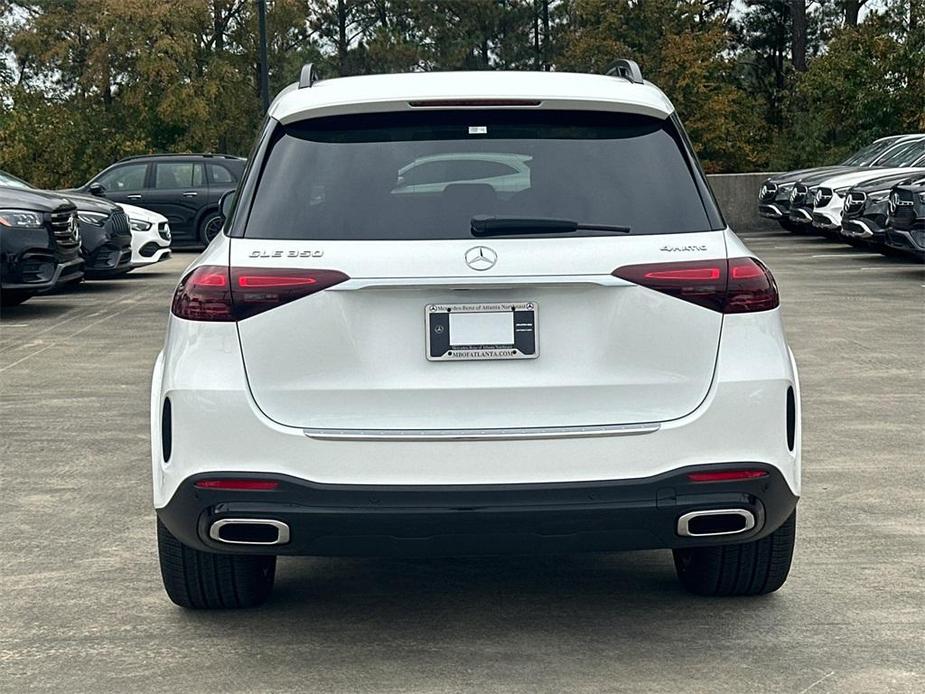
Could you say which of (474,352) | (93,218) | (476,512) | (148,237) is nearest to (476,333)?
(474,352)

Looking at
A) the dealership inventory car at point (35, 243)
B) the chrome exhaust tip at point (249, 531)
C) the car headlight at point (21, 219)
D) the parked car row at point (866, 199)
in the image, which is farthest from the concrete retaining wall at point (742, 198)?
the chrome exhaust tip at point (249, 531)

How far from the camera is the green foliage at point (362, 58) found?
49.1m

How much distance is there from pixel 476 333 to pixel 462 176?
500mm

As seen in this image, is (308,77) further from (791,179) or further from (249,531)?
(791,179)

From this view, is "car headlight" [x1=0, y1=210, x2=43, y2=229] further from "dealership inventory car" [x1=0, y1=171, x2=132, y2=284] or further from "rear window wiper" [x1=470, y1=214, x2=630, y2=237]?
"rear window wiper" [x1=470, y1=214, x2=630, y2=237]

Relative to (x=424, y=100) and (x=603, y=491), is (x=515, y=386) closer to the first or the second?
(x=603, y=491)

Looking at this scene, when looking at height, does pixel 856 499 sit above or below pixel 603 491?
below

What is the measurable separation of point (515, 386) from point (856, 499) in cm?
297

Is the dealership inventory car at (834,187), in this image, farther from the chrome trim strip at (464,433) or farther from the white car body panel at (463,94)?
the chrome trim strip at (464,433)

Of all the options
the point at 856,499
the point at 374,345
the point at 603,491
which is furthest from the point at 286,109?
the point at 856,499

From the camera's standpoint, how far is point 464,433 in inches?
172

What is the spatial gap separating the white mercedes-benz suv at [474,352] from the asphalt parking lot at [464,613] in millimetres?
377

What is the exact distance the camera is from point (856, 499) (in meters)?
6.88

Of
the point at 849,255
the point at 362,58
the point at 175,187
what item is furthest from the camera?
the point at 362,58
